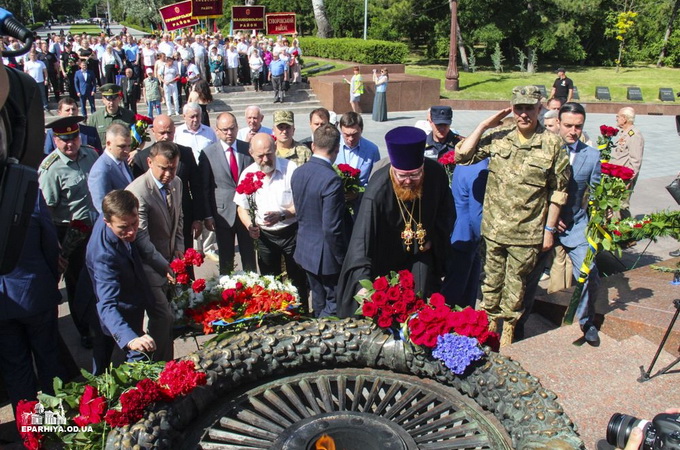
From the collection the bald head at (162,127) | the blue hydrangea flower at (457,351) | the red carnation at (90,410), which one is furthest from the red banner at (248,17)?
the red carnation at (90,410)

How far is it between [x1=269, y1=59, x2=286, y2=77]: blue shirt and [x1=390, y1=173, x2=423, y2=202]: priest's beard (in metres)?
16.6

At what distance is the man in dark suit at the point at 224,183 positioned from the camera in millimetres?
6141

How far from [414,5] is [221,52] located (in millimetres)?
15146

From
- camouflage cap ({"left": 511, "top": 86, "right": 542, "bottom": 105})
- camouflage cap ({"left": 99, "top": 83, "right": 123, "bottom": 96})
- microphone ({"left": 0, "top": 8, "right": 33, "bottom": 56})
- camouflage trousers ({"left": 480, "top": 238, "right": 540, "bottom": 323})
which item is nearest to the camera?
microphone ({"left": 0, "top": 8, "right": 33, "bottom": 56})

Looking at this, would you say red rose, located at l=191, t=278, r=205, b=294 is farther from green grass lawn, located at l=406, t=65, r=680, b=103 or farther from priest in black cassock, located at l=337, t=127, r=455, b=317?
green grass lawn, located at l=406, t=65, r=680, b=103

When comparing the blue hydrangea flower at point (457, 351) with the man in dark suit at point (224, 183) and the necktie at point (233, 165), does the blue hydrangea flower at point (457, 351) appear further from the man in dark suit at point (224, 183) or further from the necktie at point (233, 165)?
the necktie at point (233, 165)

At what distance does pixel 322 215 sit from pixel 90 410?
2500 millimetres

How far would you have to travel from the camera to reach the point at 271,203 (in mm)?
5406

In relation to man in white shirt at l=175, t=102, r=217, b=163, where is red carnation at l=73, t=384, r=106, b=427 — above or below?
below

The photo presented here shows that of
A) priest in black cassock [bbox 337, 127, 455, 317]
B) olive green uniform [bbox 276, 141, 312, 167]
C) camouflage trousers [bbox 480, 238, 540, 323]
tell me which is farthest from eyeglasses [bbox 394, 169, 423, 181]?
olive green uniform [bbox 276, 141, 312, 167]

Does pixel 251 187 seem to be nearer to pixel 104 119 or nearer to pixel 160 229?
pixel 160 229

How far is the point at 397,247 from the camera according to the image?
4.40 meters

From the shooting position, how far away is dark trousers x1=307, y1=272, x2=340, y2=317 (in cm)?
501

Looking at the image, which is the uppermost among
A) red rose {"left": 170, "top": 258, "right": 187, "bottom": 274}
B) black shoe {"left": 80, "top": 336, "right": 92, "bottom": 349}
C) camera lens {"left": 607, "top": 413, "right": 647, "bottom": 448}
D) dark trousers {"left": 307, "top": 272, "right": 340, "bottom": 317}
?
red rose {"left": 170, "top": 258, "right": 187, "bottom": 274}
